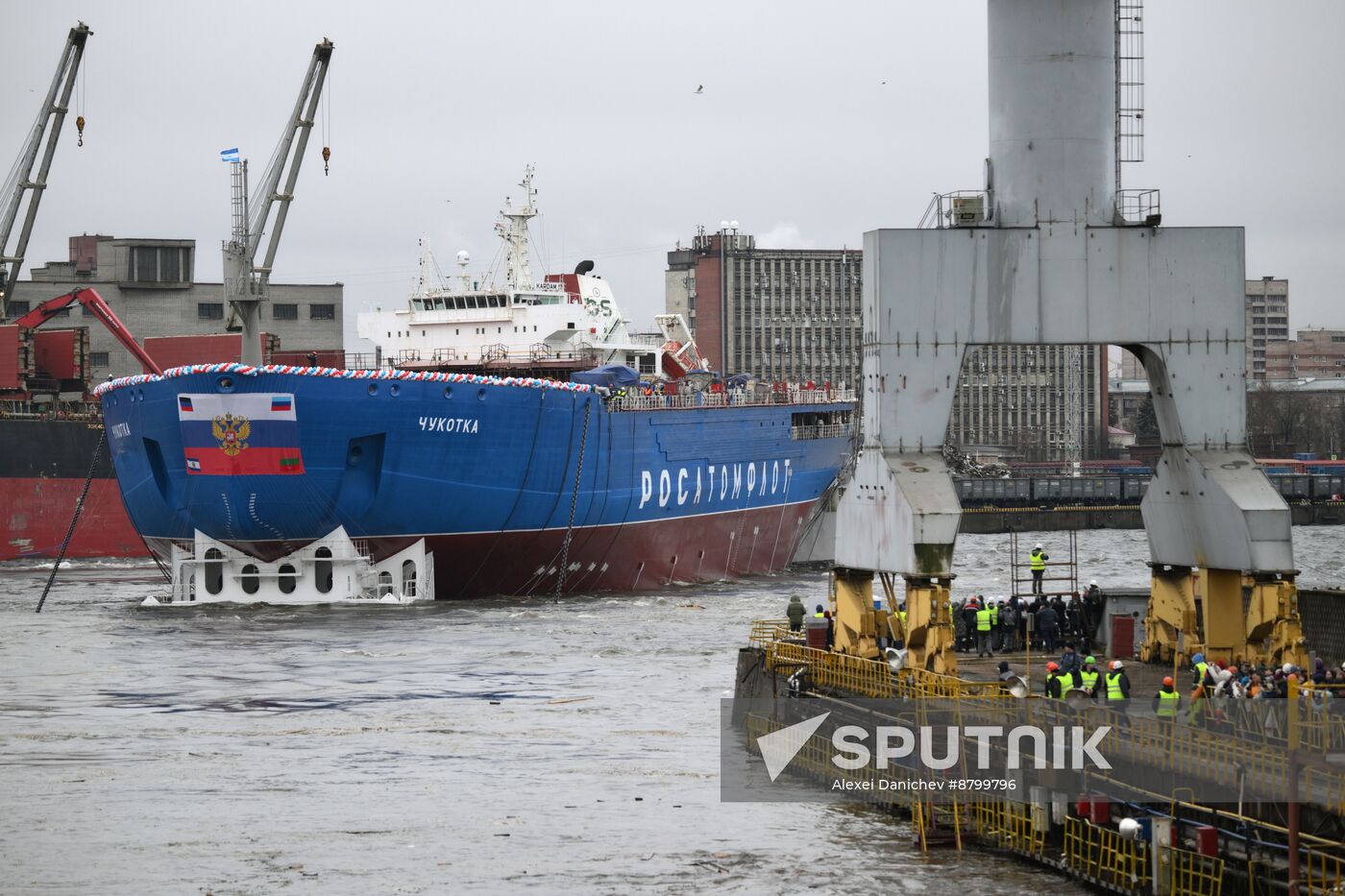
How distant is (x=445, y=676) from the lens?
28.0 meters

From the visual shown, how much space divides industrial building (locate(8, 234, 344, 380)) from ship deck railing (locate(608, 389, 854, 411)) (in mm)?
23445

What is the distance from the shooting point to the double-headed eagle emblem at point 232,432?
34875 millimetres

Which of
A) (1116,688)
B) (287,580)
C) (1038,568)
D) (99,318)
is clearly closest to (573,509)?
(287,580)

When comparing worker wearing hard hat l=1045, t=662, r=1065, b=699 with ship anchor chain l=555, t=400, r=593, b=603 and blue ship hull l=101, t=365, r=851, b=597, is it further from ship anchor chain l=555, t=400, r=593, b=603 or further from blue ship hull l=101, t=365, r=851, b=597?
ship anchor chain l=555, t=400, r=593, b=603

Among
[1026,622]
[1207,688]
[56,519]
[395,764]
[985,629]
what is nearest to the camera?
[1207,688]

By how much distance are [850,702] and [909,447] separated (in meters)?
2.70

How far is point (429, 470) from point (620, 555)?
26.1ft

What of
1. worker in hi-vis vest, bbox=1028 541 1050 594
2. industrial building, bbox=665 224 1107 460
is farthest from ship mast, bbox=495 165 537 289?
industrial building, bbox=665 224 1107 460

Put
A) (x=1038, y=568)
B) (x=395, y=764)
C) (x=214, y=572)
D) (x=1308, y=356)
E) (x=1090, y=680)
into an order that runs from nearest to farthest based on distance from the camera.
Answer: (x=1090, y=680) → (x=395, y=764) → (x=1038, y=568) → (x=214, y=572) → (x=1308, y=356)

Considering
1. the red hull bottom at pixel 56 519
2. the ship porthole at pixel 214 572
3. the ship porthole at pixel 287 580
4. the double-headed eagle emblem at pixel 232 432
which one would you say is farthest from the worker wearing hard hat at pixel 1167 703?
the red hull bottom at pixel 56 519

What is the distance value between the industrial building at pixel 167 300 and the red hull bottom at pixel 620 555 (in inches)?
1052

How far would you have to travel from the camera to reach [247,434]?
34.9 meters

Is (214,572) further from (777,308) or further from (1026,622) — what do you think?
(777,308)

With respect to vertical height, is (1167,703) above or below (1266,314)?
below
